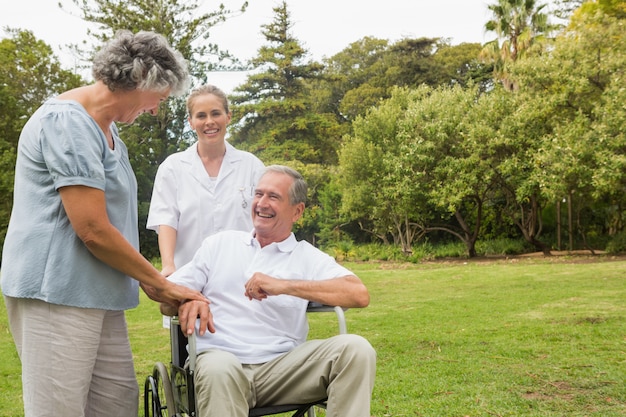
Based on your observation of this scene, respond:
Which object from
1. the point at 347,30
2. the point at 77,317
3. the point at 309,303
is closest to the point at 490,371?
the point at 309,303

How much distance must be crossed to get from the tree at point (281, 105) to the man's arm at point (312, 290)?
80.6 ft

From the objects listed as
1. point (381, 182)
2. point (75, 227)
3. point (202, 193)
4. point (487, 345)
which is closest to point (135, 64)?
point (75, 227)

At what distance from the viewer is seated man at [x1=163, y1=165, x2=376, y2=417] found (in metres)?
2.20

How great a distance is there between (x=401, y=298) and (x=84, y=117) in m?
8.08

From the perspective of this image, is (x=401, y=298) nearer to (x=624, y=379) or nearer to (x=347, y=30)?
(x=624, y=379)

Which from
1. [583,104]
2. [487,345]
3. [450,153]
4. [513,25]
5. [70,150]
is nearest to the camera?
[70,150]

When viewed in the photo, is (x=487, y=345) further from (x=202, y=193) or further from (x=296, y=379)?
(x=296, y=379)

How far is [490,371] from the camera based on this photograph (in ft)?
16.6

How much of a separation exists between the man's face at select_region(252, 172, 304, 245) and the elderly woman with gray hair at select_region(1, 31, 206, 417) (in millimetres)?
552

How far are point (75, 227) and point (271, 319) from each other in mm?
829

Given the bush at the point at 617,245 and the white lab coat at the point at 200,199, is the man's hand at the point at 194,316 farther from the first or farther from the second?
the bush at the point at 617,245

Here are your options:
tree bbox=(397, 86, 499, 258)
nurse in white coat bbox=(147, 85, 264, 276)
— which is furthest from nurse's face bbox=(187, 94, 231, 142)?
tree bbox=(397, 86, 499, 258)

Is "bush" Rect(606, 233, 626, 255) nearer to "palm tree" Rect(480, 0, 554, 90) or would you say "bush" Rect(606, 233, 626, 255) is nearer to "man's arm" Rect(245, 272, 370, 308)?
"palm tree" Rect(480, 0, 554, 90)

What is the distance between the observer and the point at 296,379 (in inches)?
91.8
